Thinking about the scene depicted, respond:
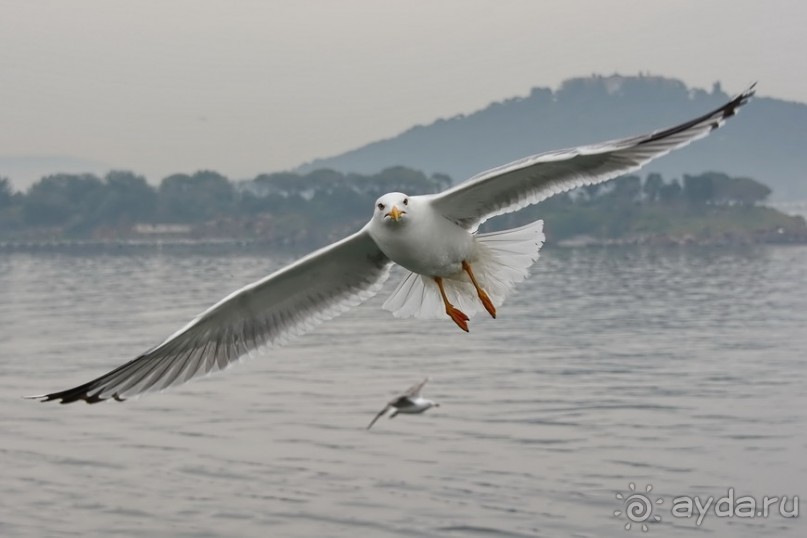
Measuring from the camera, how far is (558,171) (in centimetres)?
1094

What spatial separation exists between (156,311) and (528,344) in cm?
2407

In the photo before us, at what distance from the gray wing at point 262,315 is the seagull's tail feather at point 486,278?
13.0 inches

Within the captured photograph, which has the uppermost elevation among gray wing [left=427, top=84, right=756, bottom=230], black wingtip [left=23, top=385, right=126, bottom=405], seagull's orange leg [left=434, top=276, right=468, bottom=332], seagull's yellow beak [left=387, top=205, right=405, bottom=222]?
gray wing [left=427, top=84, right=756, bottom=230]

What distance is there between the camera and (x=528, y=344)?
54.6 metres

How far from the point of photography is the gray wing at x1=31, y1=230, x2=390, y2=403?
10758mm

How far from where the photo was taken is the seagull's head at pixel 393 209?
9.83 meters

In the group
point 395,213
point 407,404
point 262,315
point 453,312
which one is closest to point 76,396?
point 262,315

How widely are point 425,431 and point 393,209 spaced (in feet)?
88.9

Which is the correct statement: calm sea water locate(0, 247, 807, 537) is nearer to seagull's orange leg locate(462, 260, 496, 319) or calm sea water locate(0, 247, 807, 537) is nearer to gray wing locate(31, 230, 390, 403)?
gray wing locate(31, 230, 390, 403)

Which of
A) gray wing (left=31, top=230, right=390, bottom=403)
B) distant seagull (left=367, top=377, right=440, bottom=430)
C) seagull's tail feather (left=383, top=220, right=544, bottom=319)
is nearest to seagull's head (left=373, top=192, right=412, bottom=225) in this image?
gray wing (left=31, top=230, right=390, bottom=403)

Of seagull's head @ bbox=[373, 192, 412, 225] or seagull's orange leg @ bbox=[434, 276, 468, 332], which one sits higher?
seagull's head @ bbox=[373, 192, 412, 225]

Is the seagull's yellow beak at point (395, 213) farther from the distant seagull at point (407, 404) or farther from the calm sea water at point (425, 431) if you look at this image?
the distant seagull at point (407, 404)

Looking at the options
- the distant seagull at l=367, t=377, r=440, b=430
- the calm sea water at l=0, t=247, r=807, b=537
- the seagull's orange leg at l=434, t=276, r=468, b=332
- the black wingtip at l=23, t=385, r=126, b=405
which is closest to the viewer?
the black wingtip at l=23, t=385, r=126, b=405

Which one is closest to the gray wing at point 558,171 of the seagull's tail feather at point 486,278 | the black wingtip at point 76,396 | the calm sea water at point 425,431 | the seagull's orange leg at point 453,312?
the seagull's tail feather at point 486,278
